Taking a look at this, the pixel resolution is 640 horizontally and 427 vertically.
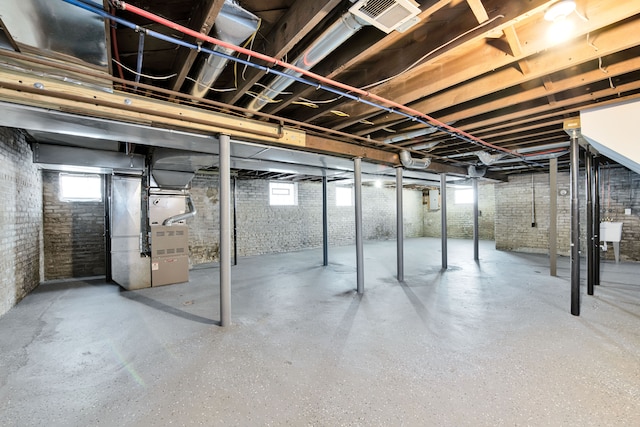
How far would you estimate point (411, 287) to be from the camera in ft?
12.8

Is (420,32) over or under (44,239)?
over

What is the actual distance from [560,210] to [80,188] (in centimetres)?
998

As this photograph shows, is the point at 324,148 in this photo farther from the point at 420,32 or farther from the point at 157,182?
the point at 157,182

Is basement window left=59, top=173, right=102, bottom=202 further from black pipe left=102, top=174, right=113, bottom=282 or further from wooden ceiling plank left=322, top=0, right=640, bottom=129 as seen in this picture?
wooden ceiling plank left=322, top=0, right=640, bottom=129

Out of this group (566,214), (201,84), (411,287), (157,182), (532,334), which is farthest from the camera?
(566,214)

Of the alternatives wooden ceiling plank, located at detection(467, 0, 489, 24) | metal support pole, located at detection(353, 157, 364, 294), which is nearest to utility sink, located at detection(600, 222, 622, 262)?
metal support pole, located at detection(353, 157, 364, 294)

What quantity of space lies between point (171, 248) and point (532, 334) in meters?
4.57

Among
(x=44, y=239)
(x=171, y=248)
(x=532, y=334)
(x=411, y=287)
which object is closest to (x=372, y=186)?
(x=411, y=287)

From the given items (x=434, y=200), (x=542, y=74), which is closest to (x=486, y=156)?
(x=542, y=74)

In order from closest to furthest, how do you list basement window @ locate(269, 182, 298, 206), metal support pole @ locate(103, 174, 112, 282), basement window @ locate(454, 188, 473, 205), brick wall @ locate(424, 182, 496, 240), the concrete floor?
the concrete floor < metal support pole @ locate(103, 174, 112, 282) < basement window @ locate(269, 182, 298, 206) < brick wall @ locate(424, 182, 496, 240) < basement window @ locate(454, 188, 473, 205)

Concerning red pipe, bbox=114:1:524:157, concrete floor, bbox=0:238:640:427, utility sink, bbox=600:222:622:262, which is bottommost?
concrete floor, bbox=0:238:640:427

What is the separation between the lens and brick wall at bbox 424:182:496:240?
30.9 ft

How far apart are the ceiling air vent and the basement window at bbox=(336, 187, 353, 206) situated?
7.56 metres

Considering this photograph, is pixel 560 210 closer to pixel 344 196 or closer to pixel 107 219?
pixel 344 196
